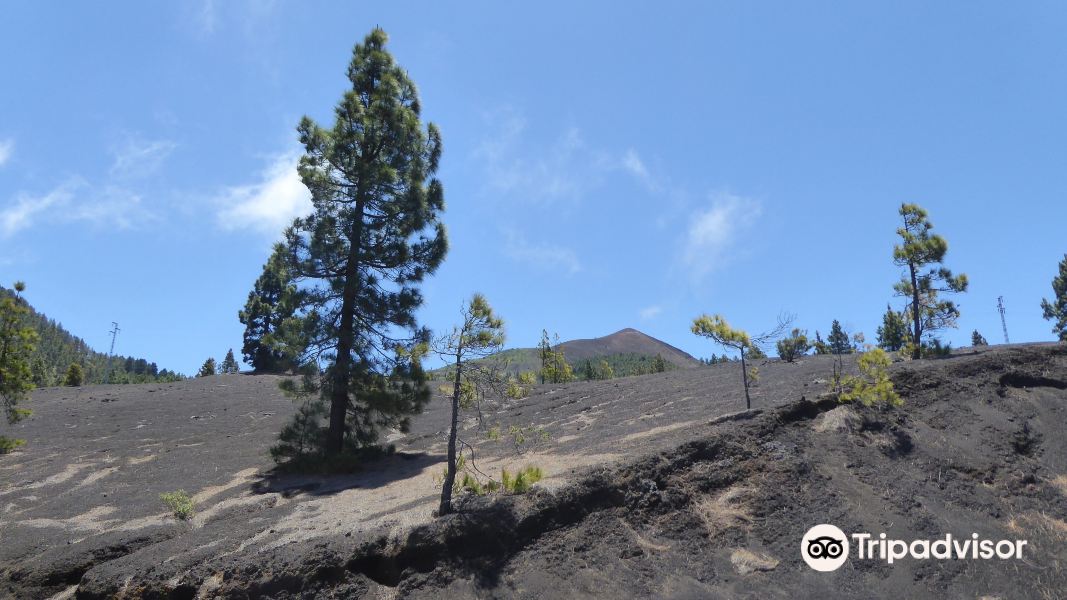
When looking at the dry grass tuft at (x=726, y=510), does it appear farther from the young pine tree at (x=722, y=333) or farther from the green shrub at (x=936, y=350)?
the green shrub at (x=936, y=350)

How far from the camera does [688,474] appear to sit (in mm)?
10922

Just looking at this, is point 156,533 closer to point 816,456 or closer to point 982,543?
point 816,456

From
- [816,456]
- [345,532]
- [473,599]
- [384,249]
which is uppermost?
[384,249]

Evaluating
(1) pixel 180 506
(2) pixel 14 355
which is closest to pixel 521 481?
(1) pixel 180 506

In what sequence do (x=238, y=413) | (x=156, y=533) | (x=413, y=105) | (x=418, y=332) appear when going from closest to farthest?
(x=156, y=533), (x=418, y=332), (x=413, y=105), (x=238, y=413)

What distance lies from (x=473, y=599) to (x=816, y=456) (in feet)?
24.6

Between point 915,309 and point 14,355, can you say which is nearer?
point 14,355

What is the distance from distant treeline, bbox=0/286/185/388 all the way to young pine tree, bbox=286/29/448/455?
150 feet

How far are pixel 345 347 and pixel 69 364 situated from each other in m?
109

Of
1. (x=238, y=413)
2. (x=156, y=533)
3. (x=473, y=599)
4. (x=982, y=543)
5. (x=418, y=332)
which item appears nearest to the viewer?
(x=473, y=599)

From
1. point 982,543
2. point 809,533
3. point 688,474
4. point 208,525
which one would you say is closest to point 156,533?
point 208,525

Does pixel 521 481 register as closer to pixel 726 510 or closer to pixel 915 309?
pixel 726 510

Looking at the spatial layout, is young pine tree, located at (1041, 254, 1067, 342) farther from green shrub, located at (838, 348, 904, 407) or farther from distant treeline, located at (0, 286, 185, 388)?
distant treeline, located at (0, 286, 185, 388)

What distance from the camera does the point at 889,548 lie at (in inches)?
366
